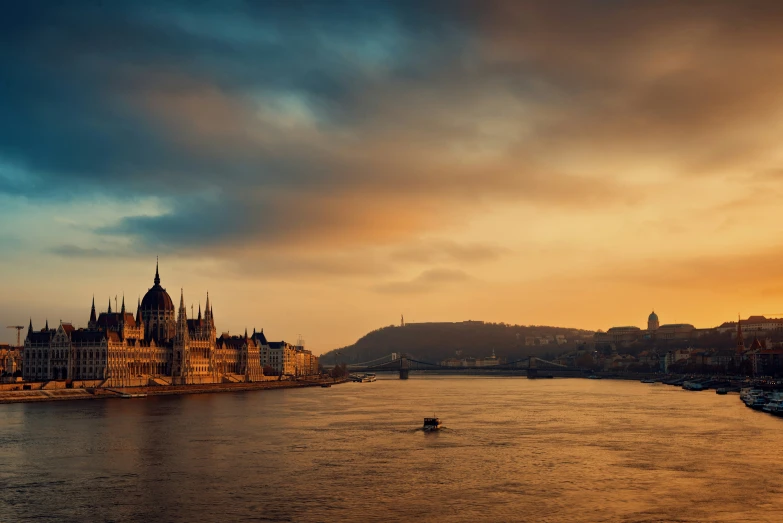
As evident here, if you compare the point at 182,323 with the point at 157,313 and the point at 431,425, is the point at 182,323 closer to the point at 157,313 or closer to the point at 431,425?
the point at 157,313

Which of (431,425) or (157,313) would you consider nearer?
(431,425)

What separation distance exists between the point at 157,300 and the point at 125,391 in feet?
180

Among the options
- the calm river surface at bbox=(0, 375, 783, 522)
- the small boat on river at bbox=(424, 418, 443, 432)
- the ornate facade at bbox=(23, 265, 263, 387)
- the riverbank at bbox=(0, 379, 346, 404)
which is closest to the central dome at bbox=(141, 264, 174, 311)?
the ornate facade at bbox=(23, 265, 263, 387)

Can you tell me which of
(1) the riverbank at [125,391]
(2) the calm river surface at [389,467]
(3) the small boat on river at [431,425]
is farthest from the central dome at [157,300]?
(3) the small boat on river at [431,425]

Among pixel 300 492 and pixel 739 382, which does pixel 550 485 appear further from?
pixel 739 382

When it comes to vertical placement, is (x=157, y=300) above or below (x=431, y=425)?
above

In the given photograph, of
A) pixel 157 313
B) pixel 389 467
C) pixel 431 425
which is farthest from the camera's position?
pixel 157 313

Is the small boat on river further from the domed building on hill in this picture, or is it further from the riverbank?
the domed building on hill

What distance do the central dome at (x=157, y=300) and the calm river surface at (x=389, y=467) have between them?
299ft

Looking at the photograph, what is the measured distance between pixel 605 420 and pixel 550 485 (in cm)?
4186

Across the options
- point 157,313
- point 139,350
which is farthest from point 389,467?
point 157,313

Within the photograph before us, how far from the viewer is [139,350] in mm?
163000

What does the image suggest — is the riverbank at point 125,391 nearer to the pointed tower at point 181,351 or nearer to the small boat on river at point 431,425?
the pointed tower at point 181,351

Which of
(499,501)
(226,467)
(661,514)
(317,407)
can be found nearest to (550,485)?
(499,501)
